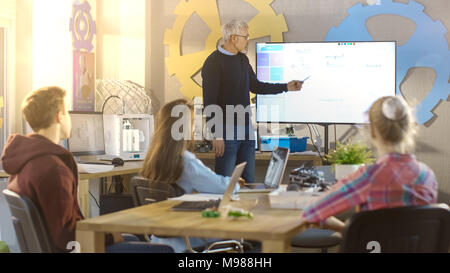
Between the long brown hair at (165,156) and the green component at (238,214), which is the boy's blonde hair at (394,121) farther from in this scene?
the long brown hair at (165,156)

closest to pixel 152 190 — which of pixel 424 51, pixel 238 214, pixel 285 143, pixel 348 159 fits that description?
pixel 238 214

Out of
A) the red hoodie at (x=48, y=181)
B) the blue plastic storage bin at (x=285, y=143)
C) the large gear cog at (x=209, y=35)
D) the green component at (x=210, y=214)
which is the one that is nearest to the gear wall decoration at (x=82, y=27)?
the large gear cog at (x=209, y=35)

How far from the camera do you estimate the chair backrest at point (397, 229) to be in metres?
1.75

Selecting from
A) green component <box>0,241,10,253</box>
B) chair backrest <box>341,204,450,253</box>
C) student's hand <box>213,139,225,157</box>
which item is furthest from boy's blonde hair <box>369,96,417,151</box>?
green component <box>0,241,10,253</box>

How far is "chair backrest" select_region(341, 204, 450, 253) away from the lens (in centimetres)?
175

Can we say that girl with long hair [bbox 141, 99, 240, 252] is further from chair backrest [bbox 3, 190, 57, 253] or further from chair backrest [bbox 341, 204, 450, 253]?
chair backrest [bbox 341, 204, 450, 253]

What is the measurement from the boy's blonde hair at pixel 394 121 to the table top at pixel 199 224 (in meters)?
0.40

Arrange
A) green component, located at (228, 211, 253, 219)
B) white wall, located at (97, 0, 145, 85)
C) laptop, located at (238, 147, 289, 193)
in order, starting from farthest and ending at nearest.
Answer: white wall, located at (97, 0, 145, 85)
laptop, located at (238, 147, 289, 193)
green component, located at (228, 211, 253, 219)

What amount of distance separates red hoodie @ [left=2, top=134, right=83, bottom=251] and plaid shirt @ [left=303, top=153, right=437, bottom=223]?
0.94m

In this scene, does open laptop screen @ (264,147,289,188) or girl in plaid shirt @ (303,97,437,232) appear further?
open laptop screen @ (264,147,289,188)

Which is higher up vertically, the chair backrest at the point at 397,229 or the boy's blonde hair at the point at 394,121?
the boy's blonde hair at the point at 394,121

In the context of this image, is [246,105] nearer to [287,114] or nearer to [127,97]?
[287,114]

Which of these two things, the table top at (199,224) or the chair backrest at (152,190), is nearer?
the table top at (199,224)

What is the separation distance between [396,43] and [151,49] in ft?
7.02
